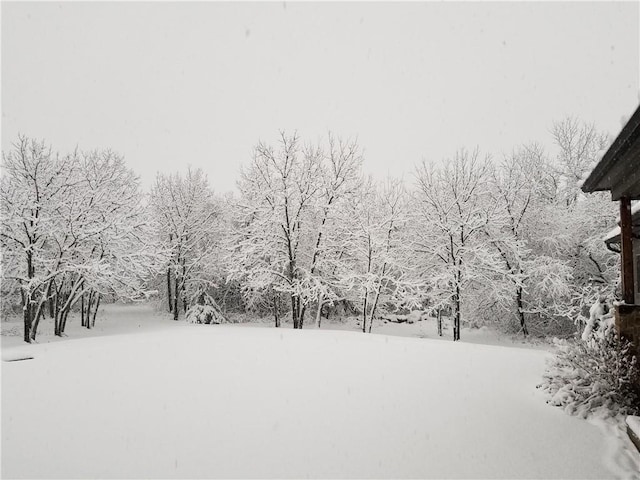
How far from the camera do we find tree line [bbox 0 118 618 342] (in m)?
18.4

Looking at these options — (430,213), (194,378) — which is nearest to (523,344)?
(430,213)

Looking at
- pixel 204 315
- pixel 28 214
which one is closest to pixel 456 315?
pixel 204 315

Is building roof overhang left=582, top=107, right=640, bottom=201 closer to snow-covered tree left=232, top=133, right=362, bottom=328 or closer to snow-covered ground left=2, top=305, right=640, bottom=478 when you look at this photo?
snow-covered ground left=2, top=305, right=640, bottom=478

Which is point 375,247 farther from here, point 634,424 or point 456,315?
point 634,424

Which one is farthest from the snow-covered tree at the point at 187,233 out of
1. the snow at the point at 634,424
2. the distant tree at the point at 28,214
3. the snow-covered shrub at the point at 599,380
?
the snow at the point at 634,424

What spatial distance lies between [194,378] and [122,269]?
13967 mm

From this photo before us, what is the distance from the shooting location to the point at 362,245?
21938 millimetres

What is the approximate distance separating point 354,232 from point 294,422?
16735 millimetres

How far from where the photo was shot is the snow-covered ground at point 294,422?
4.04 meters

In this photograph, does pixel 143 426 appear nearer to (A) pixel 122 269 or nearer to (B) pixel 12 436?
(B) pixel 12 436

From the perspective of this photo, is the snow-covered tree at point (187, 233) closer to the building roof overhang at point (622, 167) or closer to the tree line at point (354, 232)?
the tree line at point (354, 232)

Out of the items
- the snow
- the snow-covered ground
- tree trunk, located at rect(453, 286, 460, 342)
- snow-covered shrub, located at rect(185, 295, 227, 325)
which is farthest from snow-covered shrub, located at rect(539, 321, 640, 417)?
snow-covered shrub, located at rect(185, 295, 227, 325)

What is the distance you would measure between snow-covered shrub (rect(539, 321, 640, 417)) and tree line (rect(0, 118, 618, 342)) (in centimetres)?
1359

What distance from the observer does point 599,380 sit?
5.73 metres
